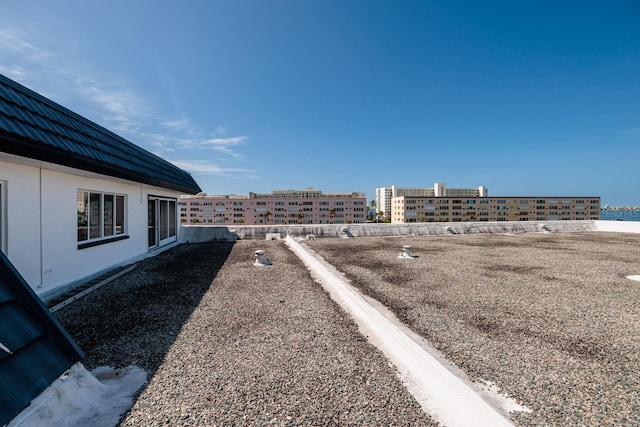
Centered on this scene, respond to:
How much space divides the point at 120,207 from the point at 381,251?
383 inches

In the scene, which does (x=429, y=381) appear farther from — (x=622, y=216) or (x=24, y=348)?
(x=622, y=216)

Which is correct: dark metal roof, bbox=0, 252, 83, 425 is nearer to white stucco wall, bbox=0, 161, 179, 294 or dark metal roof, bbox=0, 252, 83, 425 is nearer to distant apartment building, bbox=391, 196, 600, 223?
white stucco wall, bbox=0, 161, 179, 294

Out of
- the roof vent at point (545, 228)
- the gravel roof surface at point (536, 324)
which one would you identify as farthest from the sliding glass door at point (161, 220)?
the roof vent at point (545, 228)

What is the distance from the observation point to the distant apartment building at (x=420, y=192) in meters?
124

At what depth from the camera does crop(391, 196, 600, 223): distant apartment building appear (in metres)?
81.1

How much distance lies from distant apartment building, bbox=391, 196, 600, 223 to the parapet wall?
69066 millimetres

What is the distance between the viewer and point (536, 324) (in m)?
4.23

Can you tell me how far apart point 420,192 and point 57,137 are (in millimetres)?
144970

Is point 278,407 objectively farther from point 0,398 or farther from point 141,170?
point 141,170

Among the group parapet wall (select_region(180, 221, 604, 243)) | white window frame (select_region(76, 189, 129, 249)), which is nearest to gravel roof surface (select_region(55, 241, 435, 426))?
white window frame (select_region(76, 189, 129, 249))

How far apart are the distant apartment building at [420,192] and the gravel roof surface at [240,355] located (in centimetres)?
11773

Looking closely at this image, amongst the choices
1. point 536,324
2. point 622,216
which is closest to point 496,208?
point 622,216

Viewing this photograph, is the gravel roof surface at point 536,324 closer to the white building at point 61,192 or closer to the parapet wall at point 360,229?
the white building at point 61,192

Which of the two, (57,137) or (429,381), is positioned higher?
(57,137)
